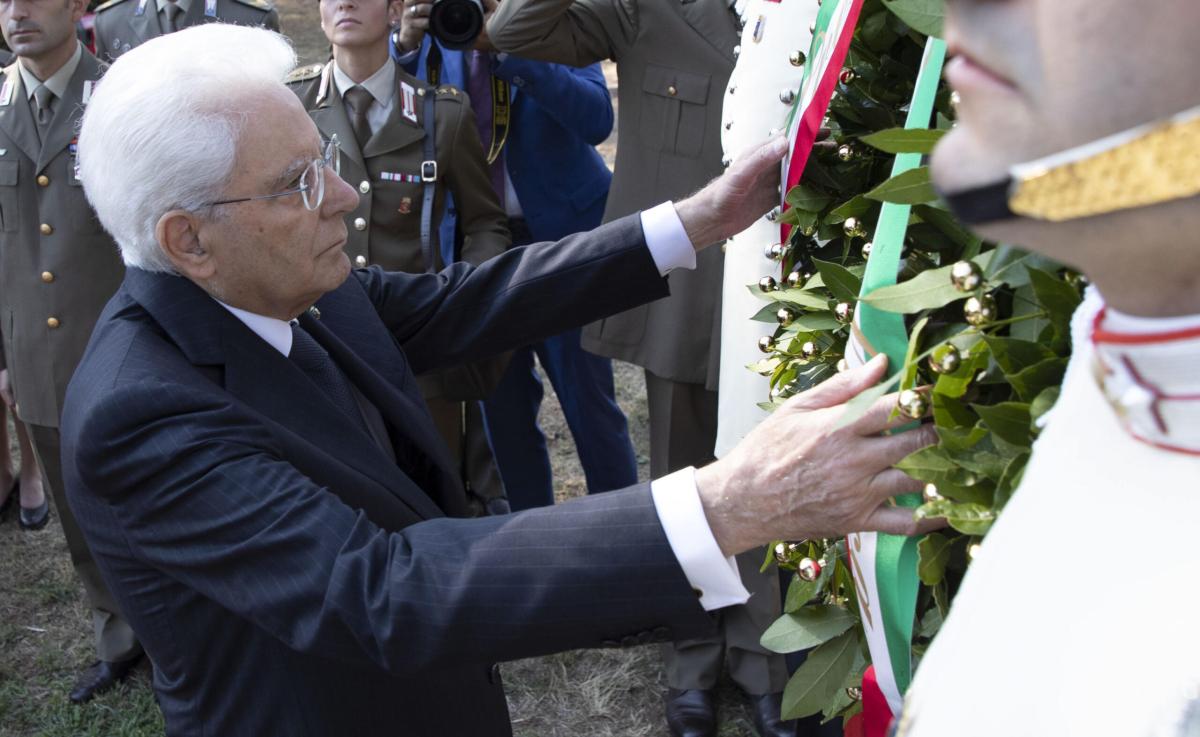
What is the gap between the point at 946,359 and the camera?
1.11 meters

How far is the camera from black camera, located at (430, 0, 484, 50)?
3.57m

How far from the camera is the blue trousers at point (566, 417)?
4352mm

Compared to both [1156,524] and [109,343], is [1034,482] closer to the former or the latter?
[1156,524]

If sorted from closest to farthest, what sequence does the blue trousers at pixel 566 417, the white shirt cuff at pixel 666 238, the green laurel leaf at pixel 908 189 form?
the green laurel leaf at pixel 908 189 → the white shirt cuff at pixel 666 238 → the blue trousers at pixel 566 417

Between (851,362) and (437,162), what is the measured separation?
2540 millimetres

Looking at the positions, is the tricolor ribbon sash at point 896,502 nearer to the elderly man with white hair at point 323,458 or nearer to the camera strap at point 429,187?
the elderly man with white hair at point 323,458

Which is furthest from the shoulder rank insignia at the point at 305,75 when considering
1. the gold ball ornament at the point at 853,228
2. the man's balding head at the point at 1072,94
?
the man's balding head at the point at 1072,94

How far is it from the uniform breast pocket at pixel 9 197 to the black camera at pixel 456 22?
4.47 feet

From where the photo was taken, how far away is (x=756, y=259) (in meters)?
1.88

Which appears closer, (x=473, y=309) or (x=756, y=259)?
(x=756, y=259)

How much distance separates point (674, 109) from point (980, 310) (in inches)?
90.5

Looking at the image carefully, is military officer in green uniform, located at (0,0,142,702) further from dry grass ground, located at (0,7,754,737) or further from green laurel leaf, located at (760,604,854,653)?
green laurel leaf, located at (760,604,854,653)

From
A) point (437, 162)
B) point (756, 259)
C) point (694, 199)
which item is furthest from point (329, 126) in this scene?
point (756, 259)

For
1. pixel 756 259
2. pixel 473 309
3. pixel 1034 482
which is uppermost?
pixel 1034 482
